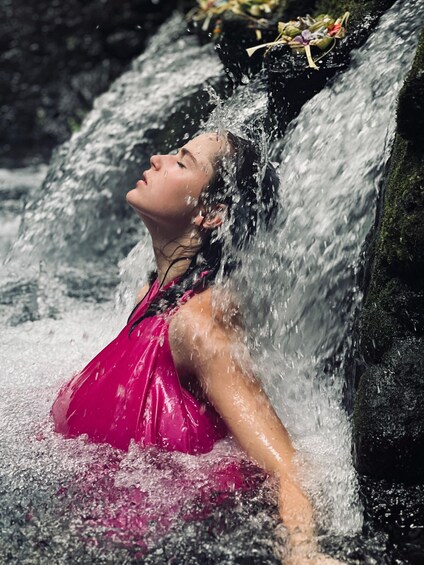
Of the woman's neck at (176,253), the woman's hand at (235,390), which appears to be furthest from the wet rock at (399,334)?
the woman's neck at (176,253)

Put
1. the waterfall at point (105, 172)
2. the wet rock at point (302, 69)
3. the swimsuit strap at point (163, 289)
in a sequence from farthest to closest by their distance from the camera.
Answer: the waterfall at point (105, 172), the wet rock at point (302, 69), the swimsuit strap at point (163, 289)

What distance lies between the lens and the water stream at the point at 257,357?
8.92 feet

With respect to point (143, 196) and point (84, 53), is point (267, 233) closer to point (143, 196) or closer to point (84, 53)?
point (143, 196)

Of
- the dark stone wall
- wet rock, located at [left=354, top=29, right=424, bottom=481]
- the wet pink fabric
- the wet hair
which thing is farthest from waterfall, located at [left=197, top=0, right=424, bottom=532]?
the dark stone wall

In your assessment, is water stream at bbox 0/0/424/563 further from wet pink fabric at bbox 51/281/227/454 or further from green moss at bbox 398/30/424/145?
green moss at bbox 398/30/424/145

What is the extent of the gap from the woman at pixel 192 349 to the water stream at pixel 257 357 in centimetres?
10

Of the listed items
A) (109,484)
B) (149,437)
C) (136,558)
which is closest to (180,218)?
(149,437)

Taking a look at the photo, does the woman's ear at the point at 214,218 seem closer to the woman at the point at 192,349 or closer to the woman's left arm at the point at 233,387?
the woman at the point at 192,349

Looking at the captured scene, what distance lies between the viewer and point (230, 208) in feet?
10.8

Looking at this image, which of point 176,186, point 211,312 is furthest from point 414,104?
point 211,312

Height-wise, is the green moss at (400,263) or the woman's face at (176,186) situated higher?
the woman's face at (176,186)

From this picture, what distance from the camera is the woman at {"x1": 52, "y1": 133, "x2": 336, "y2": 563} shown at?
2.88 metres

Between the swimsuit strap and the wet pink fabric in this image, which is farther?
the swimsuit strap

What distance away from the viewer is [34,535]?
2.72 m
